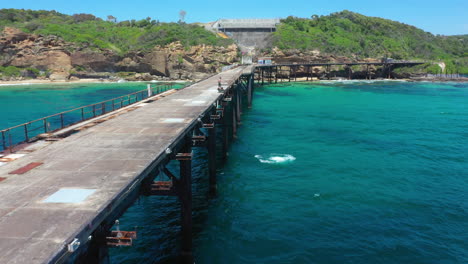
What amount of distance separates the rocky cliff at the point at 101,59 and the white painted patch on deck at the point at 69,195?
324 ft

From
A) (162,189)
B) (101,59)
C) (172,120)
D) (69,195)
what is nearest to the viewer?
(69,195)

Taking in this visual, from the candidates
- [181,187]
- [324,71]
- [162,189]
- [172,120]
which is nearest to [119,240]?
[162,189]

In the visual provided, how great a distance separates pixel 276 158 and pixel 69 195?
2105cm

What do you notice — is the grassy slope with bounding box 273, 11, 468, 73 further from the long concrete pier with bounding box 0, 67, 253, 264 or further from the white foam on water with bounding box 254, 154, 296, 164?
the long concrete pier with bounding box 0, 67, 253, 264

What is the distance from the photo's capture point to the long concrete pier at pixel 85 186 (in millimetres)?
8352

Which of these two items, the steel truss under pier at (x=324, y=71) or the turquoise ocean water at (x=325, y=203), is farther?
the steel truss under pier at (x=324, y=71)

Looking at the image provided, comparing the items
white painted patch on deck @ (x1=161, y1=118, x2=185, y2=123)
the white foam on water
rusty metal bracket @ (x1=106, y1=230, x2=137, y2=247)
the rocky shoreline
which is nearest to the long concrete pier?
rusty metal bracket @ (x1=106, y1=230, x2=137, y2=247)

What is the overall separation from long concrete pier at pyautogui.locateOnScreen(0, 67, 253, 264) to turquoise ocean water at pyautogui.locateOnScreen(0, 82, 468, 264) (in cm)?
371

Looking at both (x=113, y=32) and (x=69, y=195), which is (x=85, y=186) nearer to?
(x=69, y=195)

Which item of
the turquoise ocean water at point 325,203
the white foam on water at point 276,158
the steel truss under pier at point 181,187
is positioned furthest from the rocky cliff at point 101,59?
the steel truss under pier at point 181,187

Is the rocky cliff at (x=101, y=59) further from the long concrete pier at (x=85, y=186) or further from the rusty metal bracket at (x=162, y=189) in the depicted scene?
the rusty metal bracket at (x=162, y=189)

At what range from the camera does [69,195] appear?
1088 centimetres

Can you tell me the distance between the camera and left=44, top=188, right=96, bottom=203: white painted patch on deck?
10484 millimetres

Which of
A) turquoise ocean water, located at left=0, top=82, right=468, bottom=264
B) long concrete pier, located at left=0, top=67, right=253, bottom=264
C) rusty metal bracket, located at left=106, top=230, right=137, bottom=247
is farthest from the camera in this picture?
turquoise ocean water, located at left=0, top=82, right=468, bottom=264
